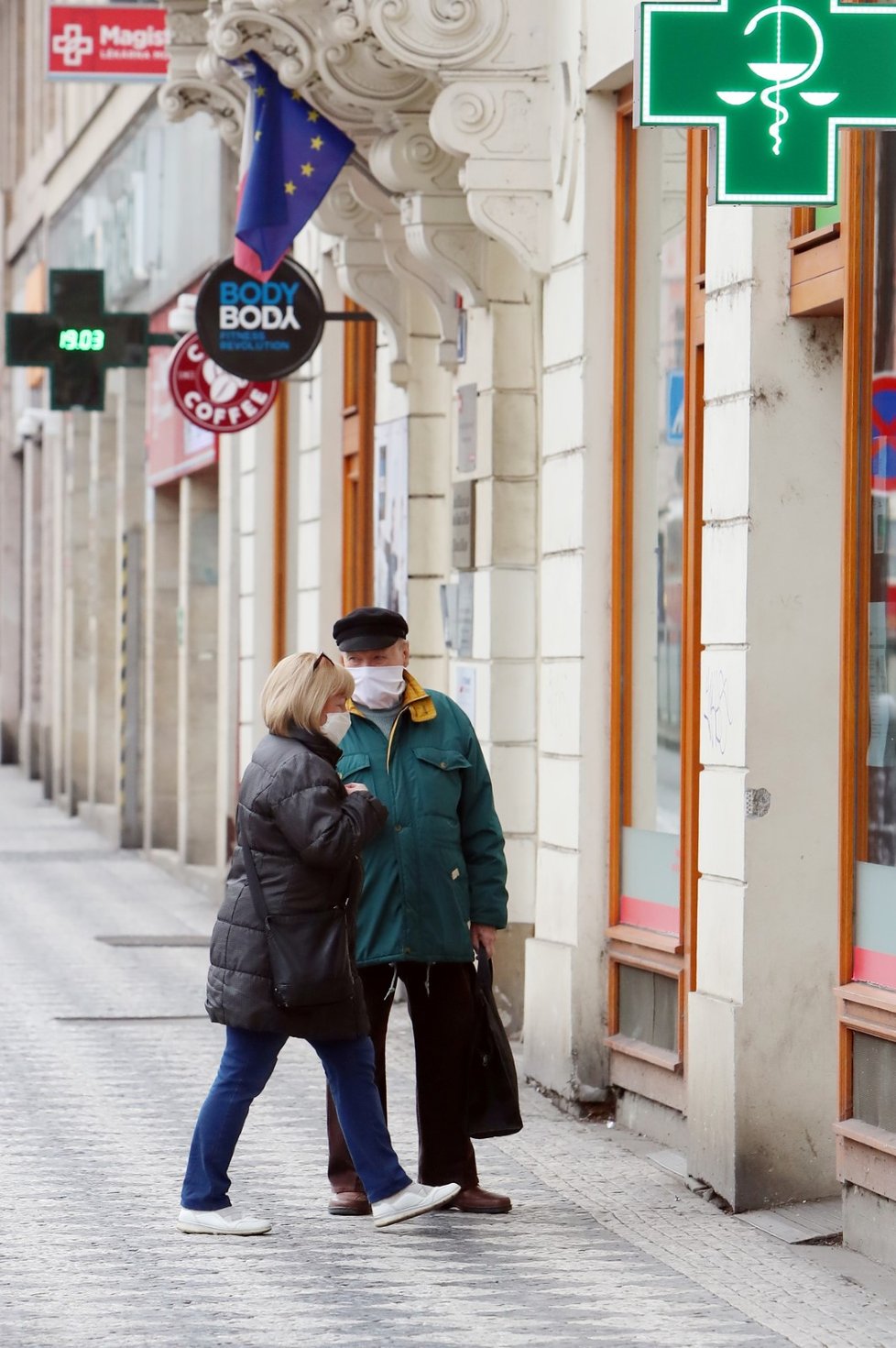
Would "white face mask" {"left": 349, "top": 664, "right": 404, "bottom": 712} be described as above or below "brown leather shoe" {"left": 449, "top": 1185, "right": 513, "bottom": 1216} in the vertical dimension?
above

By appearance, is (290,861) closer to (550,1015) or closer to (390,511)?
(550,1015)

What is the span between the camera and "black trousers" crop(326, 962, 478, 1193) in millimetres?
7914

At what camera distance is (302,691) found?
743 cm

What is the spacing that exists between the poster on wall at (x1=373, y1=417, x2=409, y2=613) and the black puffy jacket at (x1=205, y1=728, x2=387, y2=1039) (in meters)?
5.55

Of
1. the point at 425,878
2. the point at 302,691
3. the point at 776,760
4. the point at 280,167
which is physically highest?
the point at 280,167

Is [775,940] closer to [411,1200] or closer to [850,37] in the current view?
[411,1200]

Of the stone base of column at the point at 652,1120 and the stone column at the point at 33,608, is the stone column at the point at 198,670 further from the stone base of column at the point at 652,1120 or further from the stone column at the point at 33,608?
the stone column at the point at 33,608

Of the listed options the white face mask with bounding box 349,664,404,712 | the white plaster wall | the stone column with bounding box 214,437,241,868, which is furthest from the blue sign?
the stone column with bounding box 214,437,241,868

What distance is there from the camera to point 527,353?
37.5 ft

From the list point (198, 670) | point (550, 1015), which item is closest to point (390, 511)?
point (550, 1015)

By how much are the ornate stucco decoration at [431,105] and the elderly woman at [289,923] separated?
12.4 feet

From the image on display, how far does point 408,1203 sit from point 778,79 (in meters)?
3.38

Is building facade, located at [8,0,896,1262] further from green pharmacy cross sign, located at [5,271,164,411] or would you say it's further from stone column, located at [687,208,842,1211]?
green pharmacy cross sign, located at [5,271,164,411]

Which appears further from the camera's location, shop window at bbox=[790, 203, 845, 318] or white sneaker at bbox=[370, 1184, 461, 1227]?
shop window at bbox=[790, 203, 845, 318]
